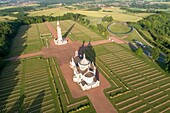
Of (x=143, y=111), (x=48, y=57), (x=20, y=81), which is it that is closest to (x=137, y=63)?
(x=143, y=111)

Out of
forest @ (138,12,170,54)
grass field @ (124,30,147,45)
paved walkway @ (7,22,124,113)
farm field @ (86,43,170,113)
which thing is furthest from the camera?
forest @ (138,12,170,54)

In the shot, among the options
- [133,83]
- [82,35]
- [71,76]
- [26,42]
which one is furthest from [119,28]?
[71,76]

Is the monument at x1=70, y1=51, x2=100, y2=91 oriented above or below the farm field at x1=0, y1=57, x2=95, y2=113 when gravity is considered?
above

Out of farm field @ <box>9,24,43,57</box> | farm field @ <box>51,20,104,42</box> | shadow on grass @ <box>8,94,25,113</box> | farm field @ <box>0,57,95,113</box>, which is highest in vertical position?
farm field @ <box>51,20,104,42</box>

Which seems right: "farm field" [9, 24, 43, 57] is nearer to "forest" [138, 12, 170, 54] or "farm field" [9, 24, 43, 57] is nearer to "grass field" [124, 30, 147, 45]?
"grass field" [124, 30, 147, 45]

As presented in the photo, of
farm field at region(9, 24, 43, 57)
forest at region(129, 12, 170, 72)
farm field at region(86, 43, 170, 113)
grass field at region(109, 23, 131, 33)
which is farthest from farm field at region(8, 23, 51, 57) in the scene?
forest at region(129, 12, 170, 72)

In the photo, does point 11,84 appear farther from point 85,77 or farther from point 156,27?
point 156,27

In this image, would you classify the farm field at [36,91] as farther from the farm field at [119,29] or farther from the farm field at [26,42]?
the farm field at [119,29]

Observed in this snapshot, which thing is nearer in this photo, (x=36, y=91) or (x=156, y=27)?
(x=36, y=91)
